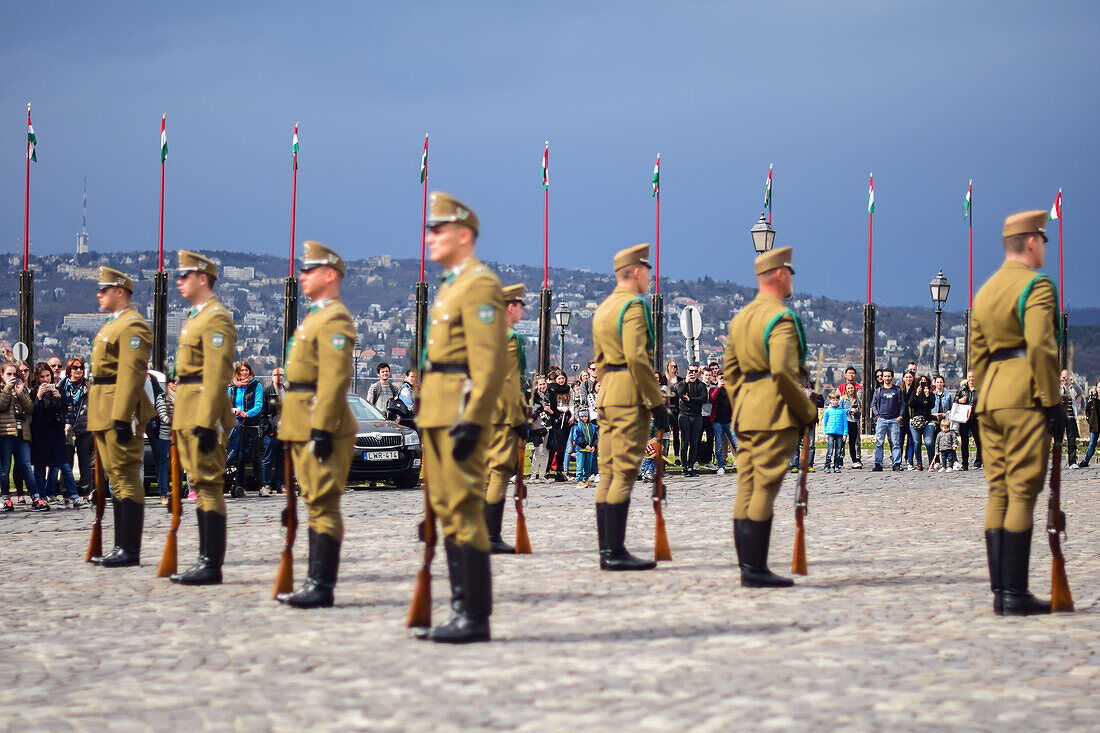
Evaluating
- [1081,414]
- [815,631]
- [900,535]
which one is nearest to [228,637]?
[815,631]

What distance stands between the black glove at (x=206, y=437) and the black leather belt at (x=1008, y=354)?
4.86 meters

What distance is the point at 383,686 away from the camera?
18.5 ft

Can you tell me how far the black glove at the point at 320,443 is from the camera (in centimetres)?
739

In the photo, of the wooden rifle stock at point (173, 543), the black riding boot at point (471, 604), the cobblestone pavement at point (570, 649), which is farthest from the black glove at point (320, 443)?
the wooden rifle stock at point (173, 543)

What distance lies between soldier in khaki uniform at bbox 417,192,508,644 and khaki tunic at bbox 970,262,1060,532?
2859 millimetres

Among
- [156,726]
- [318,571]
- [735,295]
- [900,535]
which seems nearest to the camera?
[156,726]

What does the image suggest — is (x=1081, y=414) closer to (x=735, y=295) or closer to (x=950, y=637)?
(x=950, y=637)

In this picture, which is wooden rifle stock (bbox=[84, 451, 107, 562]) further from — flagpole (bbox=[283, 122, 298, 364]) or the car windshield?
flagpole (bbox=[283, 122, 298, 364])

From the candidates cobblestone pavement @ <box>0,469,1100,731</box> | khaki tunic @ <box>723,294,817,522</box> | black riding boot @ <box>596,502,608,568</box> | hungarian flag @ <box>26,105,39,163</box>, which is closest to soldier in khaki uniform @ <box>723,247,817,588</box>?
khaki tunic @ <box>723,294,817,522</box>

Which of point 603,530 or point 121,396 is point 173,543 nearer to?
point 121,396

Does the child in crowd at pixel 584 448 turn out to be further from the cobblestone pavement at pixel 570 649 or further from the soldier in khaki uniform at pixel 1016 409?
the soldier in khaki uniform at pixel 1016 409

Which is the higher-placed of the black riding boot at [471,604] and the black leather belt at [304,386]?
the black leather belt at [304,386]

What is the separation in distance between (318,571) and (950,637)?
11.6 ft

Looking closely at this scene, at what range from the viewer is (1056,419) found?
7.23 m
